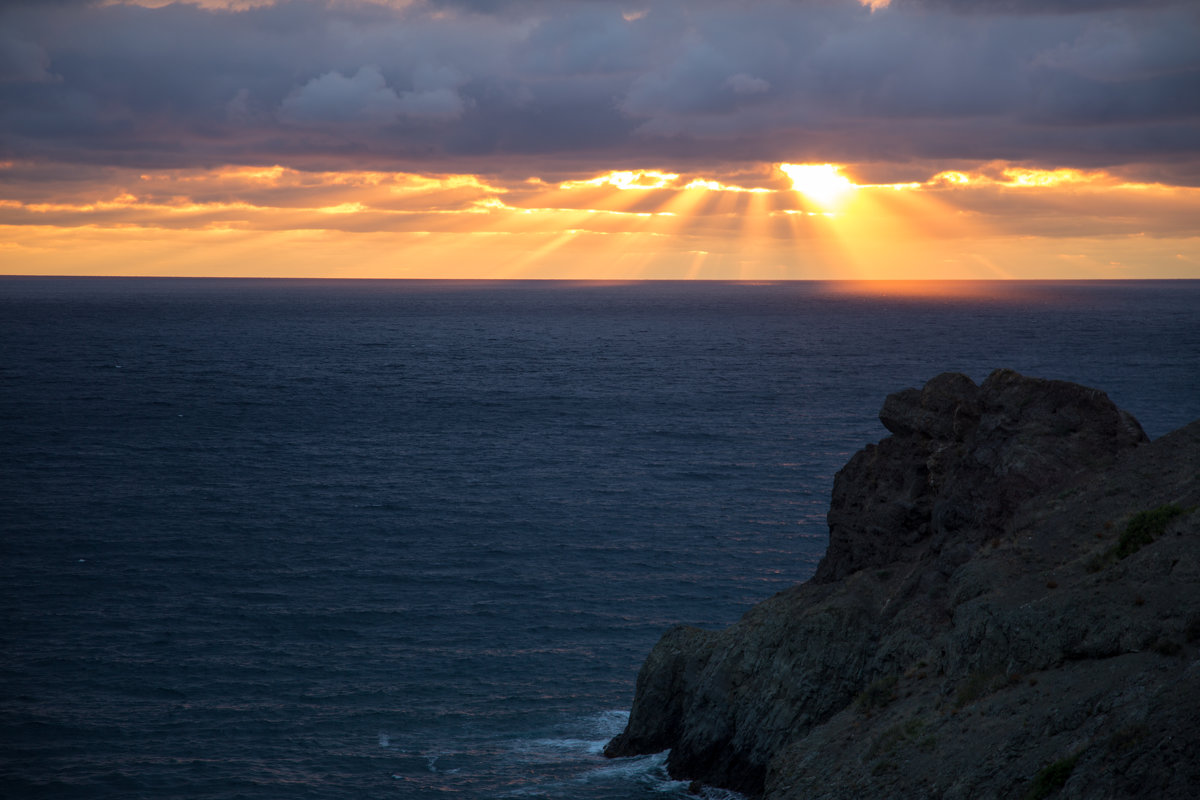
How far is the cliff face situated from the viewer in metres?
25.8

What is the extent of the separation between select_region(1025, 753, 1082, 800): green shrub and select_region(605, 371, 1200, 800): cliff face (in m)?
0.06

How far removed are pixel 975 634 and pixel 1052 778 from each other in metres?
7.75

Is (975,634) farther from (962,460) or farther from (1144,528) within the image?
(962,460)

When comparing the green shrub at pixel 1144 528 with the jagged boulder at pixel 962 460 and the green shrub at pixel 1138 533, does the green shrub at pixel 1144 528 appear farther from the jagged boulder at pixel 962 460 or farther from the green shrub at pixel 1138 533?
the jagged boulder at pixel 962 460

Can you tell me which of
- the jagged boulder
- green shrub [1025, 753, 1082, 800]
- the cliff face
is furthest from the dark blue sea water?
green shrub [1025, 753, 1082, 800]

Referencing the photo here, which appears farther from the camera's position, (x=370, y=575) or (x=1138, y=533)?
(x=370, y=575)

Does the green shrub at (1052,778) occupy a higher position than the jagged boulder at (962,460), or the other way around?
the jagged boulder at (962,460)

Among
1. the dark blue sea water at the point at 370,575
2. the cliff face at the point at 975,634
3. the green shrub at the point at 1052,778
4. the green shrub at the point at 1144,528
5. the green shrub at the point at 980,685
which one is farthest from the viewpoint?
the dark blue sea water at the point at 370,575

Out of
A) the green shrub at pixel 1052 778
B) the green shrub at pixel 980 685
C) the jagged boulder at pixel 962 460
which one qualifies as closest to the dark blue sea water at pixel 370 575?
the jagged boulder at pixel 962 460

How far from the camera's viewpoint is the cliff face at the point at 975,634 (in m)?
25.8

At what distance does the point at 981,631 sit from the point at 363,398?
12866cm

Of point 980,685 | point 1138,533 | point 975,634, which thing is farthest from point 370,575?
point 1138,533

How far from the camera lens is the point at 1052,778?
2378 cm

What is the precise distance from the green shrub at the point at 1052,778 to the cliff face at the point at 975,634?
6 cm
